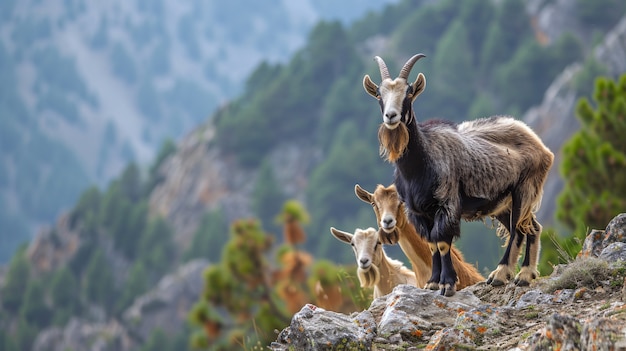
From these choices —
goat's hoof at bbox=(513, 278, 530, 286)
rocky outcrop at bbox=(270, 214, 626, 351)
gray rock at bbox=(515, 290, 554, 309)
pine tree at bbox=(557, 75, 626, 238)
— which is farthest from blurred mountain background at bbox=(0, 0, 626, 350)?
gray rock at bbox=(515, 290, 554, 309)

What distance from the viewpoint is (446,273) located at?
8023 millimetres

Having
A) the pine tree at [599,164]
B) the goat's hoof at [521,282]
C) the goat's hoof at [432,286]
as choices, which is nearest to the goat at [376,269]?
the goat's hoof at [432,286]

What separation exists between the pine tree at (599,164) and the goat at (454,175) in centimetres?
1096

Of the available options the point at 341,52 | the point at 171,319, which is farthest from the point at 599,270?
the point at 341,52

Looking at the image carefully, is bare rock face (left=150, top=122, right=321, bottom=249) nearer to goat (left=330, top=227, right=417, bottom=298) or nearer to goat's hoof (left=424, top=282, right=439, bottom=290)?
goat (left=330, top=227, right=417, bottom=298)

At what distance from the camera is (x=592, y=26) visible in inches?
4380

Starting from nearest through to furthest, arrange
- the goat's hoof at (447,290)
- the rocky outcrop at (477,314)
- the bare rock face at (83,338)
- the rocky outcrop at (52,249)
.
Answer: the rocky outcrop at (477,314) < the goat's hoof at (447,290) < the bare rock face at (83,338) < the rocky outcrop at (52,249)

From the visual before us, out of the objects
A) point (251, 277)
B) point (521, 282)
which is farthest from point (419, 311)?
point (251, 277)

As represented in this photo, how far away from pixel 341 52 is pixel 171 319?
54965 mm

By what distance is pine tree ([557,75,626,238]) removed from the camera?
19.7 m

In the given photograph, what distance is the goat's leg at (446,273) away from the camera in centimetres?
793

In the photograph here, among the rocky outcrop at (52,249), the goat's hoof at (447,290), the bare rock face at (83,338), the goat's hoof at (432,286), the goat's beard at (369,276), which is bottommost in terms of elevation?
the goat's hoof at (447,290)

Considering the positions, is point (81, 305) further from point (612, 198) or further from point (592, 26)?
point (612, 198)

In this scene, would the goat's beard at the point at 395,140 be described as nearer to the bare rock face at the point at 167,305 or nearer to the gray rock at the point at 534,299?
the gray rock at the point at 534,299
